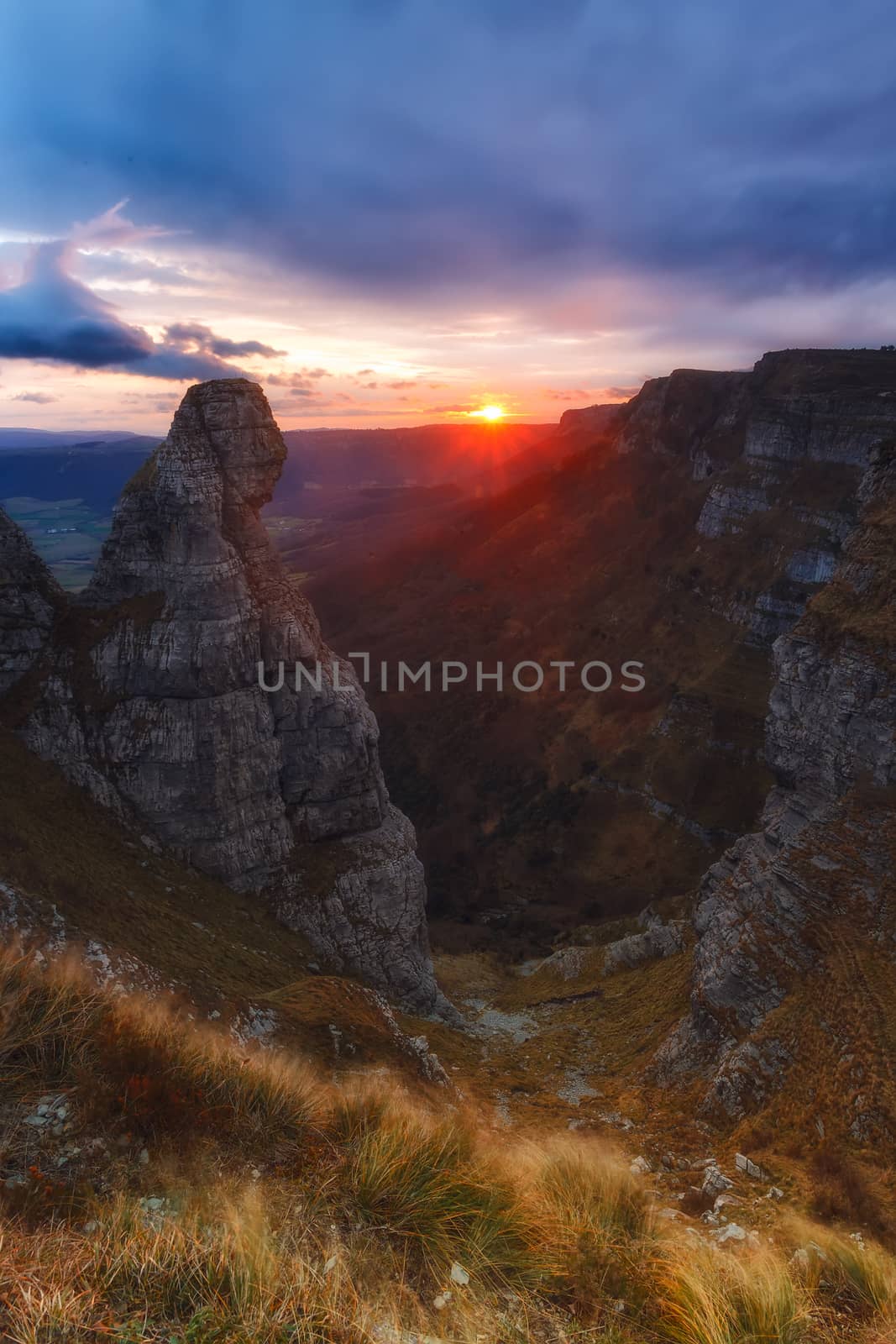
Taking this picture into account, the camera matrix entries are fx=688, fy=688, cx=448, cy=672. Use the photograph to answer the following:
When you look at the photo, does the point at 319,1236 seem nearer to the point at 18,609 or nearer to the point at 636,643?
the point at 18,609

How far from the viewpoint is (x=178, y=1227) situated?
5.79 meters

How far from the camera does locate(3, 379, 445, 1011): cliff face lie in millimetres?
26672

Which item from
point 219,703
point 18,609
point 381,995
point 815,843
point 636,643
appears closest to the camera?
point 815,843

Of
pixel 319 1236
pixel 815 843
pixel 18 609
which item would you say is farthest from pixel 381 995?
pixel 319 1236

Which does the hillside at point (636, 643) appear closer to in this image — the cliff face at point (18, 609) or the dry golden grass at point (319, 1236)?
the cliff face at point (18, 609)

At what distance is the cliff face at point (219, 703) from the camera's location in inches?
1050

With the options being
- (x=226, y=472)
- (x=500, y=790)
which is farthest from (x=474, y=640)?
(x=226, y=472)

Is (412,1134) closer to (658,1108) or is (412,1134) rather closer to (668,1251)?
(668,1251)

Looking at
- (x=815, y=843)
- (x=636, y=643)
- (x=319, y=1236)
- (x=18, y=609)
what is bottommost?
(x=636, y=643)

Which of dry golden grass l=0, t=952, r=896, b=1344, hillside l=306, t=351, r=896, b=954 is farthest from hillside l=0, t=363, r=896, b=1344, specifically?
hillside l=306, t=351, r=896, b=954

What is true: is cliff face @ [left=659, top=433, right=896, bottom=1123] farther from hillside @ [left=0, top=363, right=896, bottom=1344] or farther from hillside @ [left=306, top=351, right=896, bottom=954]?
hillside @ [left=306, top=351, right=896, bottom=954]

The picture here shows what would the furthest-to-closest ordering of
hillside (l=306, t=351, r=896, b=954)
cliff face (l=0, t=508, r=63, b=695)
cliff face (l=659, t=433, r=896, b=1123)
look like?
1. hillside (l=306, t=351, r=896, b=954)
2. cliff face (l=0, t=508, r=63, b=695)
3. cliff face (l=659, t=433, r=896, b=1123)

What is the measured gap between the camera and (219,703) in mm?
27578

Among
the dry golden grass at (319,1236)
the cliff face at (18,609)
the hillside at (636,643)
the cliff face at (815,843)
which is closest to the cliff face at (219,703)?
the cliff face at (18,609)
